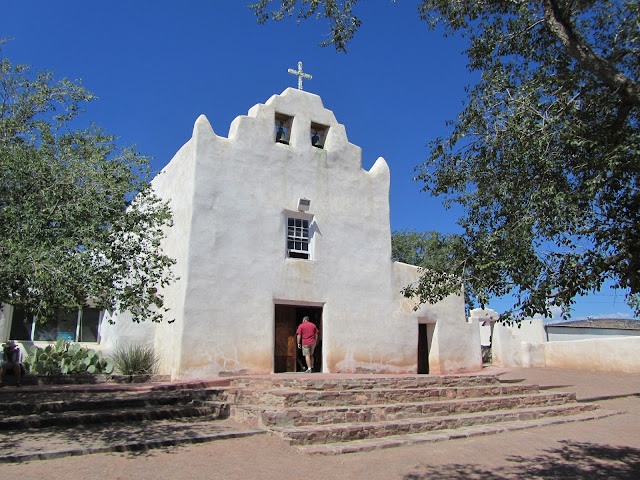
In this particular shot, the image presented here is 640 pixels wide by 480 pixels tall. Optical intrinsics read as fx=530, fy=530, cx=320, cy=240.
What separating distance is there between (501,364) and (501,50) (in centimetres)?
1717

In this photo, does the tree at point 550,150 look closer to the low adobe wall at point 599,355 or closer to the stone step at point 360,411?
the stone step at point 360,411

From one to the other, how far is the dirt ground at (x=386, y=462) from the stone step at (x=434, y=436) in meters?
0.14

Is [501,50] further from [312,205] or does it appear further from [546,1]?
[312,205]

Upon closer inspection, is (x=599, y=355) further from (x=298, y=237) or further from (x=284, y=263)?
(x=284, y=263)

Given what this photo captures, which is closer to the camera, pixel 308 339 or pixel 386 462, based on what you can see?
pixel 386 462

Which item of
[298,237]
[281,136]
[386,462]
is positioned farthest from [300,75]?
[386,462]

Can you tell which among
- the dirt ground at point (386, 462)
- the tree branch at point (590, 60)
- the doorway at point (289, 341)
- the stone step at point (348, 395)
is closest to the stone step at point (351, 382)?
the stone step at point (348, 395)

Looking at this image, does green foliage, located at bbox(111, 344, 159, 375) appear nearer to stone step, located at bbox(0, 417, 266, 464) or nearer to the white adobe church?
the white adobe church

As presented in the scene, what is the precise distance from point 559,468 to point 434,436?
211 cm

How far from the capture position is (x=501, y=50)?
8.03 metres

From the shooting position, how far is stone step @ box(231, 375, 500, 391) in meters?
10.6

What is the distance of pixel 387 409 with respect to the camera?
9.60 metres

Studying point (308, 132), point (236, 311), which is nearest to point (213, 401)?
point (236, 311)

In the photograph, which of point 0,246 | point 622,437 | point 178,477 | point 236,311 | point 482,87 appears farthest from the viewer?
point 236,311
